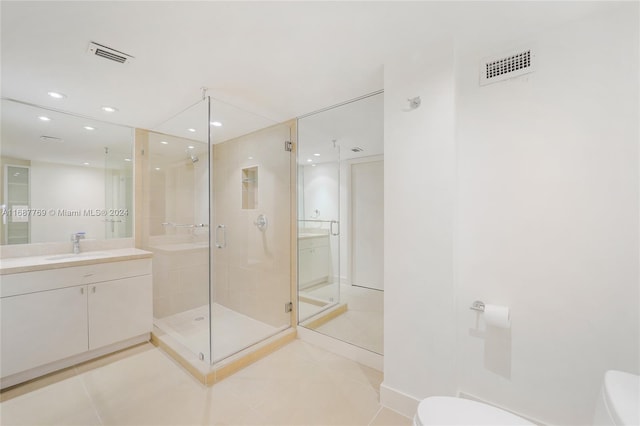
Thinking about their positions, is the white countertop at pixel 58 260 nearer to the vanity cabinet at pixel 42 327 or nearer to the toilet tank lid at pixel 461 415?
the vanity cabinet at pixel 42 327

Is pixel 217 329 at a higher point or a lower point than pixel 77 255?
lower

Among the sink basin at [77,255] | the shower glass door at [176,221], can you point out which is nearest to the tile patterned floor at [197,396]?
the shower glass door at [176,221]

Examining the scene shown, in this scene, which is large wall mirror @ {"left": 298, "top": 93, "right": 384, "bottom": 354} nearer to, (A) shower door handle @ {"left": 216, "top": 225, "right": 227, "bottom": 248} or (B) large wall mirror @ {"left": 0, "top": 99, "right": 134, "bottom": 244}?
(A) shower door handle @ {"left": 216, "top": 225, "right": 227, "bottom": 248}

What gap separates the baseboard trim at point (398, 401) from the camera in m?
1.62

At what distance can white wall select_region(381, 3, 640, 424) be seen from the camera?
1292 mm

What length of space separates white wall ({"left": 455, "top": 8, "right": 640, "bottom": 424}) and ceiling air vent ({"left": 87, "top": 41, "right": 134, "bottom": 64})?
2.17 meters

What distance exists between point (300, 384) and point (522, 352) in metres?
1.51

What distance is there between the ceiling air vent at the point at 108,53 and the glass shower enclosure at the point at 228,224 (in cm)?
98

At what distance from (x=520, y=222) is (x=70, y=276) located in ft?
11.2

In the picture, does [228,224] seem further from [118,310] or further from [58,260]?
[58,260]

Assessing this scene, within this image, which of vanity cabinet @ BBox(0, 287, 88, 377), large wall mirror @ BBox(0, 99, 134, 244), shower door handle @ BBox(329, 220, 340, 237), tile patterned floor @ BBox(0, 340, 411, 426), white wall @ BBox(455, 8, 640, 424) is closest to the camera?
white wall @ BBox(455, 8, 640, 424)

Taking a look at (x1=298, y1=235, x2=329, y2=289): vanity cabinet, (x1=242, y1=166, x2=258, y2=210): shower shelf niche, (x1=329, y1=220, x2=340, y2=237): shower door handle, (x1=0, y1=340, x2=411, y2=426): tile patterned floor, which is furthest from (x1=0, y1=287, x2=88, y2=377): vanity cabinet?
(x1=329, y1=220, x2=340, y2=237): shower door handle

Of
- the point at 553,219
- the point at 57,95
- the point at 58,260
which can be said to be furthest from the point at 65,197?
the point at 553,219

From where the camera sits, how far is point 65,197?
2467 millimetres
